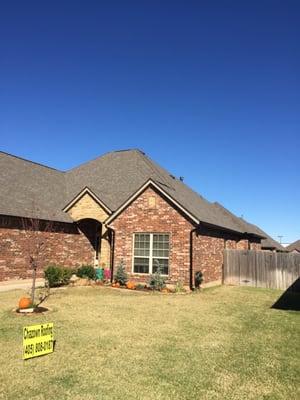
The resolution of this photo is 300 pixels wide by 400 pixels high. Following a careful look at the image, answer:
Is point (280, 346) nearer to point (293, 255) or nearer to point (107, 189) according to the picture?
point (293, 255)

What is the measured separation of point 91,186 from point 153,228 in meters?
8.63

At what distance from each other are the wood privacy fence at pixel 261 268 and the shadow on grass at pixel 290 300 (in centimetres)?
45

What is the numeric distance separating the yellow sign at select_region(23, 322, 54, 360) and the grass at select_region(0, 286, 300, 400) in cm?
16

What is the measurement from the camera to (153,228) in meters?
17.2

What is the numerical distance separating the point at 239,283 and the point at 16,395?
17993 millimetres

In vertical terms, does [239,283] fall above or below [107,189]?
below

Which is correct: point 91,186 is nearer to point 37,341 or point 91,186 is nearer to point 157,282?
point 157,282

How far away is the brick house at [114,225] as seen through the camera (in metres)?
16.6

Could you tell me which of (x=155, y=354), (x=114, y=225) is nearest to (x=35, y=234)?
(x=114, y=225)

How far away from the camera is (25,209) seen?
18.5 metres

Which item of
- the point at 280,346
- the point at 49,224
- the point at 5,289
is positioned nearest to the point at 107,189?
the point at 49,224

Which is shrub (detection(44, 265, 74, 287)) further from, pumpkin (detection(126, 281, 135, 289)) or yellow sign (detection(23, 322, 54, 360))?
yellow sign (detection(23, 322, 54, 360))

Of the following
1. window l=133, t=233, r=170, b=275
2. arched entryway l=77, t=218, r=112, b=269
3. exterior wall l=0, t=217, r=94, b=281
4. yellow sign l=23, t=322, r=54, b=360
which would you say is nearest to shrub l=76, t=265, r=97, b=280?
arched entryway l=77, t=218, r=112, b=269

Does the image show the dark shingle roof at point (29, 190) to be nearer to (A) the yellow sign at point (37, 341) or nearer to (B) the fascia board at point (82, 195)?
(B) the fascia board at point (82, 195)
